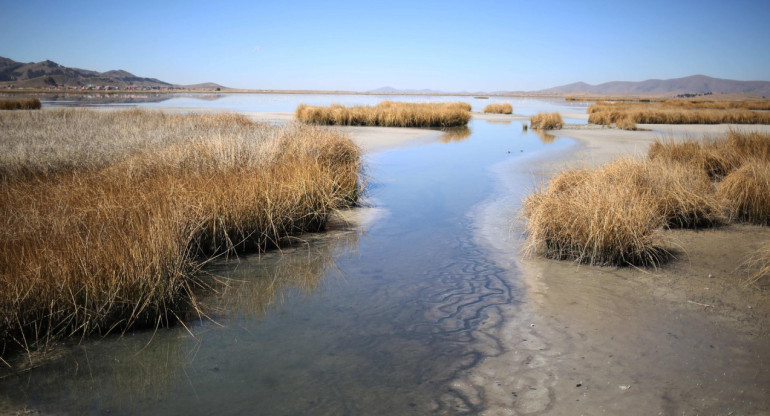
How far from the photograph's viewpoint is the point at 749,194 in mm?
8547

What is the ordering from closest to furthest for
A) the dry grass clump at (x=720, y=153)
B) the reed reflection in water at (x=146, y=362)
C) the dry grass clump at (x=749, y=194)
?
1. the reed reflection in water at (x=146, y=362)
2. the dry grass clump at (x=749, y=194)
3. the dry grass clump at (x=720, y=153)

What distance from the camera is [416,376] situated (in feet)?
13.1

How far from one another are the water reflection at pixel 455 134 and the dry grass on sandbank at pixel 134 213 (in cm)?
1174

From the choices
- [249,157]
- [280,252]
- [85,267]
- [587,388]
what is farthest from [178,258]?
[249,157]

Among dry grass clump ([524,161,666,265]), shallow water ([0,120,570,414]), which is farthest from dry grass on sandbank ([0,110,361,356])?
dry grass clump ([524,161,666,265])

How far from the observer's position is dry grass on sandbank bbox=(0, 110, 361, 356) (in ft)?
14.7

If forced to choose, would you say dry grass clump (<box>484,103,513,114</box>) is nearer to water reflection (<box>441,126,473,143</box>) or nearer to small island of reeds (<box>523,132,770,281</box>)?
water reflection (<box>441,126,473,143</box>)

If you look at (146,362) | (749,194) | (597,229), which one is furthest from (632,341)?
(749,194)

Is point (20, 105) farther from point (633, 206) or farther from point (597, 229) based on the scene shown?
point (633, 206)

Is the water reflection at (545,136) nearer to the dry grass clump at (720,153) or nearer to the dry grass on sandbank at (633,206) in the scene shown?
the dry grass clump at (720,153)

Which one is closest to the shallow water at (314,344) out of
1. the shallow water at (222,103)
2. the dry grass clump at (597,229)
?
the dry grass clump at (597,229)

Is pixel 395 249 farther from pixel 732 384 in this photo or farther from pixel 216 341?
pixel 732 384

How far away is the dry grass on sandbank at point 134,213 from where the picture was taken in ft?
14.7

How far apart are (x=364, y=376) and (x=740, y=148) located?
40.8 ft
